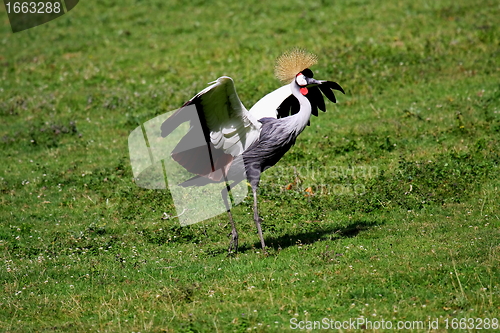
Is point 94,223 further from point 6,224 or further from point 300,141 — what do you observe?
point 300,141

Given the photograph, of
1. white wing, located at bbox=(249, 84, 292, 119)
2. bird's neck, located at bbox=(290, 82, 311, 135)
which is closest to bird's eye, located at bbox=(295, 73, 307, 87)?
bird's neck, located at bbox=(290, 82, 311, 135)

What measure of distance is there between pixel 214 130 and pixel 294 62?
5.78ft

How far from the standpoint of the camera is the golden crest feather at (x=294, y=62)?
9.30 meters

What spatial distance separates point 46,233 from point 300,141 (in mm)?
6042

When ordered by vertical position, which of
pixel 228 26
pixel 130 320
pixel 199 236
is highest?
pixel 228 26

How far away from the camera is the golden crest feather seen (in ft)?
30.5

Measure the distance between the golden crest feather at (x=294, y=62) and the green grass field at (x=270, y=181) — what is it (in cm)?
262

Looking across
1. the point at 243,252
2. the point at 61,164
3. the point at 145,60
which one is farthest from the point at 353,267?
the point at 145,60

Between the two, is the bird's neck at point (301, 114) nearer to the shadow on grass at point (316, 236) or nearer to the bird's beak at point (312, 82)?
the bird's beak at point (312, 82)

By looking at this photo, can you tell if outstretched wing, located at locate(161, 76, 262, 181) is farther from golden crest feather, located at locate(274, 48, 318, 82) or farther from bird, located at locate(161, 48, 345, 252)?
golden crest feather, located at locate(274, 48, 318, 82)

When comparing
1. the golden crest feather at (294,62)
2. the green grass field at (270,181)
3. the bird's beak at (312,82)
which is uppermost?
the golden crest feather at (294,62)

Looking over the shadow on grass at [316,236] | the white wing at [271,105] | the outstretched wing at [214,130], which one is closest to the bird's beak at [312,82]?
the white wing at [271,105]

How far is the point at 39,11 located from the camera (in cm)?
2516

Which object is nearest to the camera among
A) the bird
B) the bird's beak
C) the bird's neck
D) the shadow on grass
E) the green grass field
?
the green grass field
